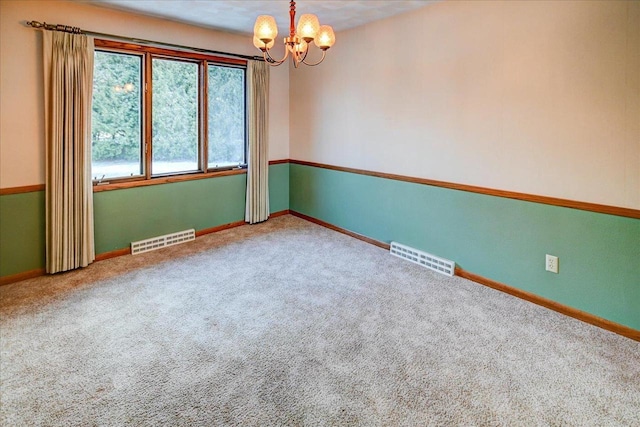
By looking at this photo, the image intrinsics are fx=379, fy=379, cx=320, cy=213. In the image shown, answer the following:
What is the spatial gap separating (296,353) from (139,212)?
2.72m

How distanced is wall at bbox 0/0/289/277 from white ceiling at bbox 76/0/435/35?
0.19 m

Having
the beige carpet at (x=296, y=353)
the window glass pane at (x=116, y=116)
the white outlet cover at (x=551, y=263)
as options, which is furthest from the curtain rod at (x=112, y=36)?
the white outlet cover at (x=551, y=263)

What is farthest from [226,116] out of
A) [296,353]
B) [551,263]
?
[551,263]

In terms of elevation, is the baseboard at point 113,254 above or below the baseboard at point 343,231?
below

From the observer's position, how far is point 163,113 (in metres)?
4.30

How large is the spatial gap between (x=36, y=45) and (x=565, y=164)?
14.6 feet

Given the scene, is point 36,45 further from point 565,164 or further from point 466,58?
point 565,164

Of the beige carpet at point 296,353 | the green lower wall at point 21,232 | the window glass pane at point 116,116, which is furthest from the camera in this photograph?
the window glass pane at point 116,116

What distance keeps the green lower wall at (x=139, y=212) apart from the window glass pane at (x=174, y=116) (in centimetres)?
28

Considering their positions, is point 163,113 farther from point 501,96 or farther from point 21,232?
point 501,96

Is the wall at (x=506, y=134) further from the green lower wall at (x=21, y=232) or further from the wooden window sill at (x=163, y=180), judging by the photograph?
the green lower wall at (x=21, y=232)

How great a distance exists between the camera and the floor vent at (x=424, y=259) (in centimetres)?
365

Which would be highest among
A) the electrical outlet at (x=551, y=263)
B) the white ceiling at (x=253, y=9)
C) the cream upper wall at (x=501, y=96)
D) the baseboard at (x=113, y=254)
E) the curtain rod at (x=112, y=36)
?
the white ceiling at (x=253, y=9)

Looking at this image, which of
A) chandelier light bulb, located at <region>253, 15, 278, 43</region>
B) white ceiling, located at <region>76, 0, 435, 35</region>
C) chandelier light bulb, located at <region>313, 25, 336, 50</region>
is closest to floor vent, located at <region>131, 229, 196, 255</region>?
white ceiling, located at <region>76, 0, 435, 35</region>
